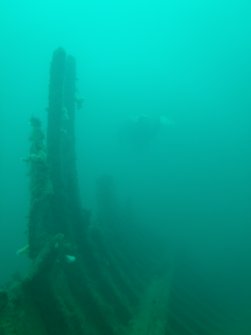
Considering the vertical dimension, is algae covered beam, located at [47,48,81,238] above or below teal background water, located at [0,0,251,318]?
below

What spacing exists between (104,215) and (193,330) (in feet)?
20.6

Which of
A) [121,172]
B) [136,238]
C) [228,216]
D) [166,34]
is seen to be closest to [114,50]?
[166,34]

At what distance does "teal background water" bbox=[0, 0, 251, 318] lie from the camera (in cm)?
3569

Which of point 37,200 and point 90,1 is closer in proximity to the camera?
point 37,200

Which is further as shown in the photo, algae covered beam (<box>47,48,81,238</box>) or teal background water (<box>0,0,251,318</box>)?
teal background water (<box>0,0,251,318</box>)

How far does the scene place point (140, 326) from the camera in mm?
8062

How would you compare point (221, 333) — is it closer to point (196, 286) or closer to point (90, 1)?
point (196, 286)

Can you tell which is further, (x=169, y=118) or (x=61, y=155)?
(x=169, y=118)

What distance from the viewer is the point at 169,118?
174ft

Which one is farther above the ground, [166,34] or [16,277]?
[166,34]

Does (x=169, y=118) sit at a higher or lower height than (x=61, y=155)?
higher

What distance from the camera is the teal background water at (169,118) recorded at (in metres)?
35.7

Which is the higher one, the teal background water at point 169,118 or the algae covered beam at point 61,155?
the teal background water at point 169,118

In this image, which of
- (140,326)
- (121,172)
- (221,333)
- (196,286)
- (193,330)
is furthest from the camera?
(121,172)
